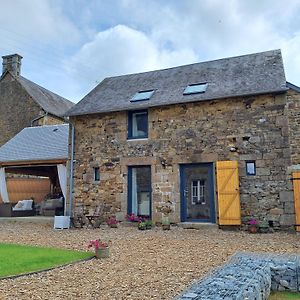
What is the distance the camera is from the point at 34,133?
16.0 metres

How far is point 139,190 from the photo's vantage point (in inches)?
437

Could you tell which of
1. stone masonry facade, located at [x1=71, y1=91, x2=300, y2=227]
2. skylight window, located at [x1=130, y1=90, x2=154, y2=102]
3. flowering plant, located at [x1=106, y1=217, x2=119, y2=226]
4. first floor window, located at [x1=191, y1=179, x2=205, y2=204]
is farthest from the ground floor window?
first floor window, located at [x1=191, y1=179, x2=205, y2=204]

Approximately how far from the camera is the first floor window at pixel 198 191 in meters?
14.0

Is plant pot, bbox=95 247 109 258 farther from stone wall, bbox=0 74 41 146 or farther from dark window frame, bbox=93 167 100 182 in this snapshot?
stone wall, bbox=0 74 41 146

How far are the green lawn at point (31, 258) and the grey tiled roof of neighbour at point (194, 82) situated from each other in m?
5.86

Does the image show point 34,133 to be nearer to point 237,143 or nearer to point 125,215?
point 125,215

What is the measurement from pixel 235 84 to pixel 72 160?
624 cm

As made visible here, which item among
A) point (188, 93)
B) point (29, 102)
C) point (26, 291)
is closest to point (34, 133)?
point (29, 102)

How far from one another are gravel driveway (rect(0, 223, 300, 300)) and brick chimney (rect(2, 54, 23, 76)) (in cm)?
1478

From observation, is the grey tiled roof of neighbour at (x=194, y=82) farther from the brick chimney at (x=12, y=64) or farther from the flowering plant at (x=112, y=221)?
the brick chimney at (x=12, y=64)

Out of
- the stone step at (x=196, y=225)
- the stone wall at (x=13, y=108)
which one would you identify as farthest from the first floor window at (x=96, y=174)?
the stone wall at (x=13, y=108)

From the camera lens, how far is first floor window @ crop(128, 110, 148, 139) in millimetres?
11289

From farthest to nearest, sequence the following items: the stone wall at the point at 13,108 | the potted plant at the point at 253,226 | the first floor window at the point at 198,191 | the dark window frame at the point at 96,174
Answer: the stone wall at the point at 13,108 → the first floor window at the point at 198,191 → the dark window frame at the point at 96,174 → the potted plant at the point at 253,226

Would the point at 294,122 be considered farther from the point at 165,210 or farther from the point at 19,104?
the point at 19,104
